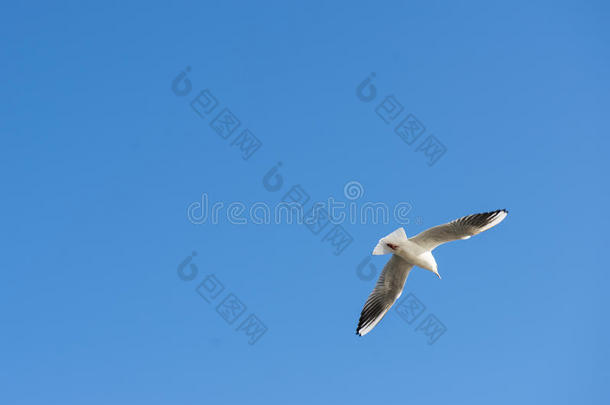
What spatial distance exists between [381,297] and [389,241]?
1276mm

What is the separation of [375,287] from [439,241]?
1.42 meters

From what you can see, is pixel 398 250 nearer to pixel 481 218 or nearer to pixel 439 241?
pixel 439 241

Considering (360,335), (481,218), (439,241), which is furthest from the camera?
(360,335)

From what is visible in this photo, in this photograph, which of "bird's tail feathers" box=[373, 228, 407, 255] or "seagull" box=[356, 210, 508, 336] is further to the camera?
"bird's tail feathers" box=[373, 228, 407, 255]

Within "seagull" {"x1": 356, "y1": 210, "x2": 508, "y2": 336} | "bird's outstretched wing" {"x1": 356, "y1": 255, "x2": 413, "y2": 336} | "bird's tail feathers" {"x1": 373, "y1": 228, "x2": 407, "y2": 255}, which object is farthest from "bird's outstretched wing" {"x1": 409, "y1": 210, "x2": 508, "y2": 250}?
"bird's outstretched wing" {"x1": 356, "y1": 255, "x2": 413, "y2": 336}

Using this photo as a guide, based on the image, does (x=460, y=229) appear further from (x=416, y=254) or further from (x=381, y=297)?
(x=381, y=297)

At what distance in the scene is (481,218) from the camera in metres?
6.96

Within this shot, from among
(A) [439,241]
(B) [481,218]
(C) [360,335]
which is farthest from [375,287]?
(B) [481,218]

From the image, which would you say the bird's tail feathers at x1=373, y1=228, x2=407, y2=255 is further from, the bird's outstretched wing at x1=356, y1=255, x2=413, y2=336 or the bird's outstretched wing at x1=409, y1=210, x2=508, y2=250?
the bird's outstretched wing at x1=356, y1=255, x2=413, y2=336

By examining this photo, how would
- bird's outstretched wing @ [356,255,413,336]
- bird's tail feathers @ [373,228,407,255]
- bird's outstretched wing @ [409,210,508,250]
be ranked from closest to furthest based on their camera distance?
bird's outstretched wing @ [409,210,508,250] < bird's tail feathers @ [373,228,407,255] < bird's outstretched wing @ [356,255,413,336]

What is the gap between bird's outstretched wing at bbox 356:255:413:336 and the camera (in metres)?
8.20

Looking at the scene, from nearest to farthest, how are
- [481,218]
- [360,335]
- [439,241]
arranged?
[481,218]
[439,241]
[360,335]

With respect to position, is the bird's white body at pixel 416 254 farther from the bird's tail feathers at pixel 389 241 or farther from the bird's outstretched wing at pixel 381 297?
the bird's outstretched wing at pixel 381 297

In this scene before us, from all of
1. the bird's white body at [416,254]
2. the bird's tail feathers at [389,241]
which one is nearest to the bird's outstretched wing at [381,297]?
the bird's white body at [416,254]
